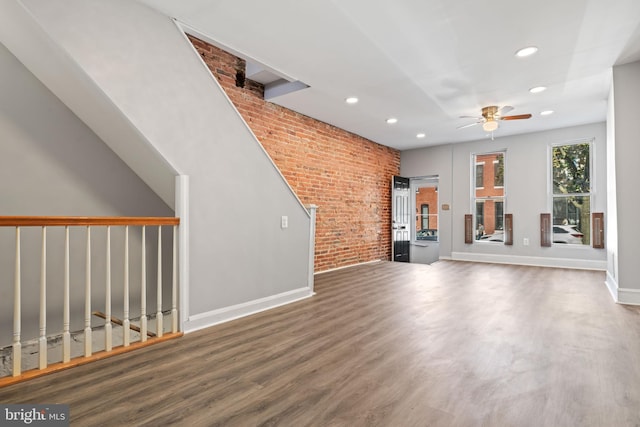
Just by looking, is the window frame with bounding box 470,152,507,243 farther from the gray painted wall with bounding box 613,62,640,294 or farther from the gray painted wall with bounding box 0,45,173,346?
the gray painted wall with bounding box 0,45,173,346

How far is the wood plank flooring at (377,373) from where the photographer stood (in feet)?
5.38

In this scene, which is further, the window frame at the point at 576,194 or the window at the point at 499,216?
the window at the point at 499,216

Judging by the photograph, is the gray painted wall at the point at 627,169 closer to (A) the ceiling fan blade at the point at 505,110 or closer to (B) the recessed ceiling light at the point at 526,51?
(B) the recessed ceiling light at the point at 526,51

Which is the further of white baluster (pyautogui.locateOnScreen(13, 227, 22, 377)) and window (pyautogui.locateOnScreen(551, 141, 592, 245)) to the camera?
window (pyautogui.locateOnScreen(551, 141, 592, 245))

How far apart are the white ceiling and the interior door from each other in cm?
290

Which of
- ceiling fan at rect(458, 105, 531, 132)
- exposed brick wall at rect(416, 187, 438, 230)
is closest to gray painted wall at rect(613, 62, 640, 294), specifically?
ceiling fan at rect(458, 105, 531, 132)

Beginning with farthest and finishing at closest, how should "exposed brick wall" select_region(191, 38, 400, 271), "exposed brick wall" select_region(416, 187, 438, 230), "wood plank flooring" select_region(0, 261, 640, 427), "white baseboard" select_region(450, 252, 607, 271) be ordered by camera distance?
"exposed brick wall" select_region(416, 187, 438, 230) → "white baseboard" select_region(450, 252, 607, 271) → "exposed brick wall" select_region(191, 38, 400, 271) → "wood plank flooring" select_region(0, 261, 640, 427)

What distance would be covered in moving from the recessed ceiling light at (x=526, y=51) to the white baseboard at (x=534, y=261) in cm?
468

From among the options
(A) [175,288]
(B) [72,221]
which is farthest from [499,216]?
(B) [72,221]

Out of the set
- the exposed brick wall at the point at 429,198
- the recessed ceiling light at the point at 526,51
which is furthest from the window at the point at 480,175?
the exposed brick wall at the point at 429,198

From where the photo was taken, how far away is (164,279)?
3650 millimetres

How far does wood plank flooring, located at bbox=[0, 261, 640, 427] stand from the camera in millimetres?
1641

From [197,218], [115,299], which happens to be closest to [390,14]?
[197,218]

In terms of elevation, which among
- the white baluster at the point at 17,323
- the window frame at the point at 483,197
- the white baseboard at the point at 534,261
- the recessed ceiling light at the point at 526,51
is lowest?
the white baseboard at the point at 534,261
